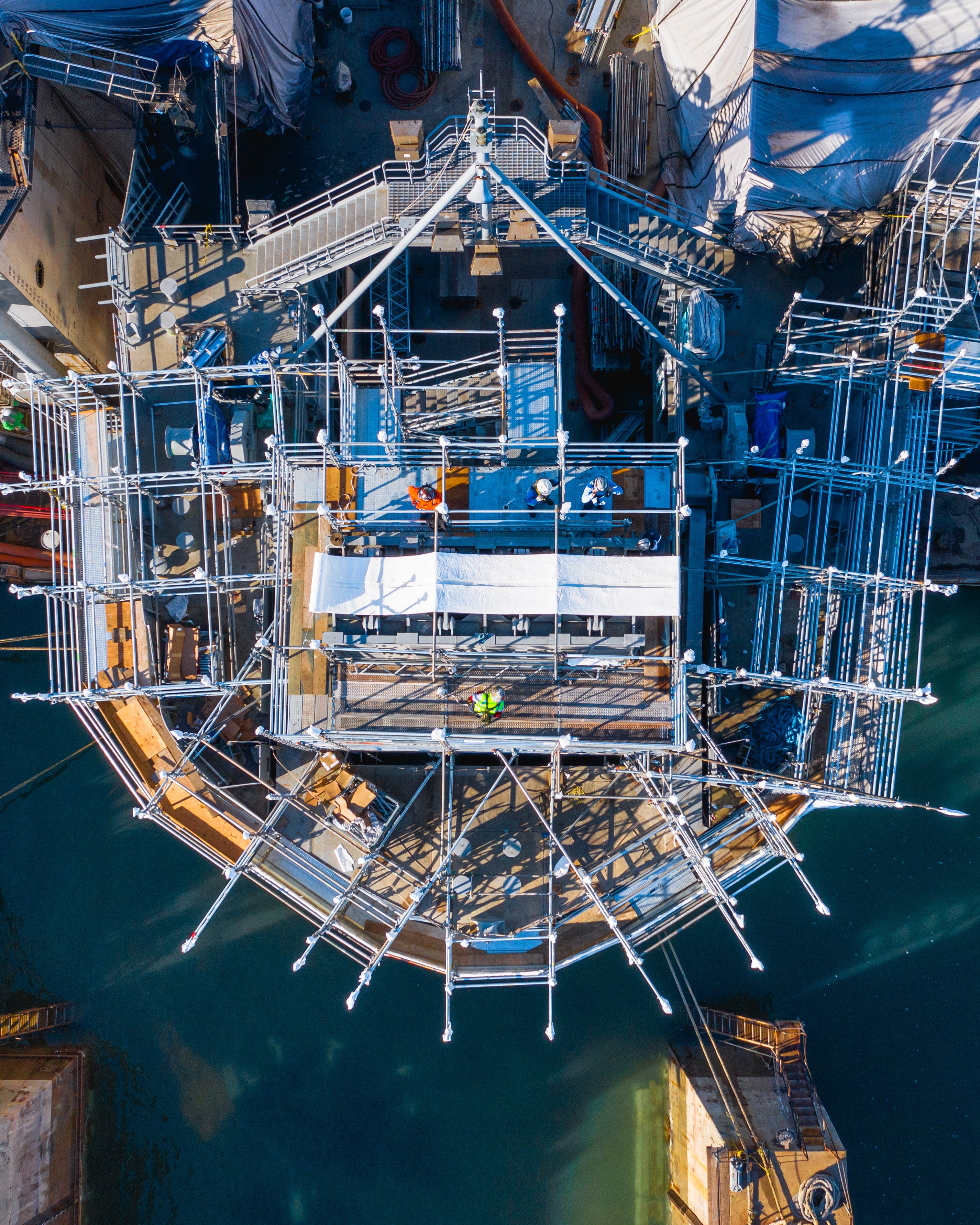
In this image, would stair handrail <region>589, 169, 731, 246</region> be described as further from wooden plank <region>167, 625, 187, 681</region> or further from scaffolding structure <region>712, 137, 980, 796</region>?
wooden plank <region>167, 625, 187, 681</region>

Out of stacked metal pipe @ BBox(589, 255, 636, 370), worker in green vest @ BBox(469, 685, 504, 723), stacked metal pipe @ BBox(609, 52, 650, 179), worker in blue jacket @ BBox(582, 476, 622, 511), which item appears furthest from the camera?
stacked metal pipe @ BBox(609, 52, 650, 179)

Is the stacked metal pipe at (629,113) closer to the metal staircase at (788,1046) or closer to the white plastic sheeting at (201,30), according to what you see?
the white plastic sheeting at (201,30)

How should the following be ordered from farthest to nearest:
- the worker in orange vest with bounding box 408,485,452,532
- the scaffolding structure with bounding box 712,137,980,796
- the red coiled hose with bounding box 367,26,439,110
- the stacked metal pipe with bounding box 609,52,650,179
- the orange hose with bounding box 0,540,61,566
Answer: the orange hose with bounding box 0,540,61,566 → the red coiled hose with bounding box 367,26,439,110 → the stacked metal pipe with bounding box 609,52,650,179 → the scaffolding structure with bounding box 712,137,980,796 → the worker in orange vest with bounding box 408,485,452,532

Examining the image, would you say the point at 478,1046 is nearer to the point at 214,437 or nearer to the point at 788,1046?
the point at 788,1046

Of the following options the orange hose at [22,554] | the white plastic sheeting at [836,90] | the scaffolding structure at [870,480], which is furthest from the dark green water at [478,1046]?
the white plastic sheeting at [836,90]

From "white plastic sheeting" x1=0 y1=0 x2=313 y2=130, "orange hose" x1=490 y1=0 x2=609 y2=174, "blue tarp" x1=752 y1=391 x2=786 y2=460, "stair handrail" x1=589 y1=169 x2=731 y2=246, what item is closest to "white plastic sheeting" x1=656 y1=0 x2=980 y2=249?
"stair handrail" x1=589 y1=169 x2=731 y2=246

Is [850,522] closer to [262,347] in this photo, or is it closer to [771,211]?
[771,211]
